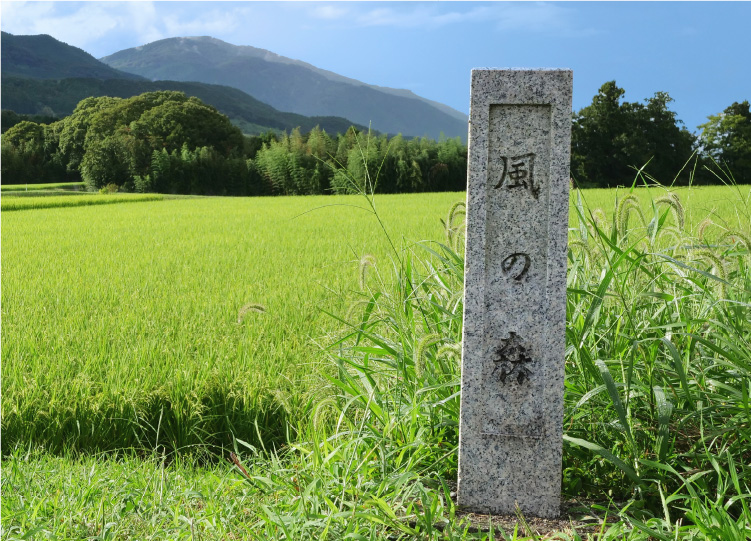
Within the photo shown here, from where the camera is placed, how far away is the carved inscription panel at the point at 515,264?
6.24 ft

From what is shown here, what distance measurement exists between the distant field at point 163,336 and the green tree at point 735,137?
25.7 metres

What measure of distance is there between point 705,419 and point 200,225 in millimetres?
9837

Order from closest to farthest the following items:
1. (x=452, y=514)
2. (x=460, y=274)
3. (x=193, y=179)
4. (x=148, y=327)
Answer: (x=452, y=514) < (x=460, y=274) < (x=148, y=327) < (x=193, y=179)

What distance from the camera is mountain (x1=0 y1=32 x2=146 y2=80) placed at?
401ft

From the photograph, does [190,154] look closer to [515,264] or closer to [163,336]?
[163,336]

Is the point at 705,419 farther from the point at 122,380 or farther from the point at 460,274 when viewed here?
the point at 122,380

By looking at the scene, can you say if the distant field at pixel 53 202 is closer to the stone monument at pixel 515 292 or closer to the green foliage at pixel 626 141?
the stone monument at pixel 515 292

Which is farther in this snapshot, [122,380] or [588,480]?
[122,380]

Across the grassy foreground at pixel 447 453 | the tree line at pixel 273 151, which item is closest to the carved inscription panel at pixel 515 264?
the grassy foreground at pixel 447 453

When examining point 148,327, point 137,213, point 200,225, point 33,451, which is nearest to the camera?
point 33,451

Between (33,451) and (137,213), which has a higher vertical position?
(137,213)

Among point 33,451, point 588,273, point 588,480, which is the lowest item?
point 33,451

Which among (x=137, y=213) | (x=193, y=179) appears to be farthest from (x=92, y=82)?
(x=137, y=213)

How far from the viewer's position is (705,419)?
7.13 ft
